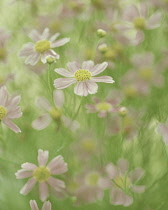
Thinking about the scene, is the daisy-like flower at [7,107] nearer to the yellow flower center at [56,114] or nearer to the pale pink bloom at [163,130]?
the yellow flower center at [56,114]

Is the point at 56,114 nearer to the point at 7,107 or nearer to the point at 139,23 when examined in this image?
the point at 7,107

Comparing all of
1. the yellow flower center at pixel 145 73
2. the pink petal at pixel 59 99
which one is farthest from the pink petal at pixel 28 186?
the yellow flower center at pixel 145 73

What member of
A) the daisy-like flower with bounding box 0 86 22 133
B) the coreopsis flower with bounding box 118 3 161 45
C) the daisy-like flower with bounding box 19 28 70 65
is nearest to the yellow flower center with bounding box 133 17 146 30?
the coreopsis flower with bounding box 118 3 161 45

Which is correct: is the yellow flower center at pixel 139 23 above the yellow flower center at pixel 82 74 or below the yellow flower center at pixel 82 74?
below

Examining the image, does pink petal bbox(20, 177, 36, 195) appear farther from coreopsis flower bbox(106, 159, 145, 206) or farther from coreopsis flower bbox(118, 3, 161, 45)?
coreopsis flower bbox(118, 3, 161, 45)

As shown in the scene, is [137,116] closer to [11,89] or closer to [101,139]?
[101,139]

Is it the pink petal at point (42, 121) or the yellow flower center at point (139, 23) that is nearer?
the pink petal at point (42, 121)

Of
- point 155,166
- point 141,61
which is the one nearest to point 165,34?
point 141,61
